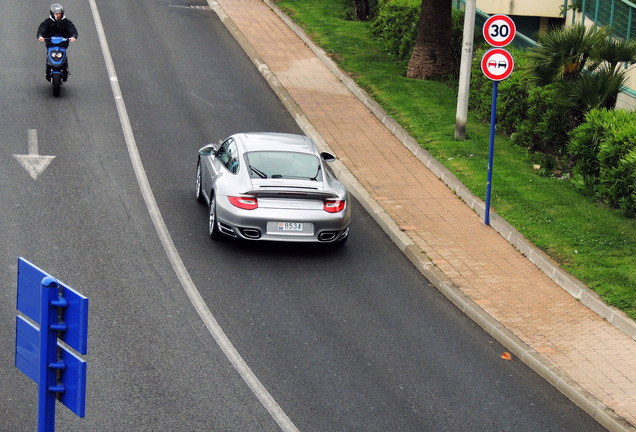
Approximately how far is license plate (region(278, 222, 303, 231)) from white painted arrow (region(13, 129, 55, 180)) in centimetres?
499

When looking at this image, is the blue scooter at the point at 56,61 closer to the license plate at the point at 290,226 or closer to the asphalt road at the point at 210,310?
the asphalt road at the point at 210,310

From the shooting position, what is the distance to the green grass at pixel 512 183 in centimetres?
1370

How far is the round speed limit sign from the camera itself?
16.2 m

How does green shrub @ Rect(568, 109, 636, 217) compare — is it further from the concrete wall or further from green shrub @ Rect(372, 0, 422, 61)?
the concrete wall

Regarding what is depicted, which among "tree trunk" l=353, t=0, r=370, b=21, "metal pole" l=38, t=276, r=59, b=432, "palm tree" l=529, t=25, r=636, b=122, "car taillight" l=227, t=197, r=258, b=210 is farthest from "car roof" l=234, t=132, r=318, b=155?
"tree trunk" l=353, t=0, r=370, b=21

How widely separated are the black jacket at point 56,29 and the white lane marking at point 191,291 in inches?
66.2

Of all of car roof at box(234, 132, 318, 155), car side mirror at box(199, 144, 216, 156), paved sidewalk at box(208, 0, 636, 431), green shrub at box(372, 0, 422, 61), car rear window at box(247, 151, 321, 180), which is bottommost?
paved sidewalk at box(208, 0, 636, 431)

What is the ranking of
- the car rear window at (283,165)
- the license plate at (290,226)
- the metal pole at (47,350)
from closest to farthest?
the metal pole at (47,350), the license plate at (290,226), the car rear window at (283,165)

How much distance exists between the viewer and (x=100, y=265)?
13164mm

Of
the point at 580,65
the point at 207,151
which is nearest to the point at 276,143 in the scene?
the point at 207,151

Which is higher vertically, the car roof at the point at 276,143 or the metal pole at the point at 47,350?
the metal pole at the point at 47,350

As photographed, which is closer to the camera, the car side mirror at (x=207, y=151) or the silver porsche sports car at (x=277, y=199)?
the silver porsche sports car at (x=277, y=199)

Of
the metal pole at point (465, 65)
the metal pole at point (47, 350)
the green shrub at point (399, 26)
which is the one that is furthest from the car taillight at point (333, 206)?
the green shrub at point (399, 26)

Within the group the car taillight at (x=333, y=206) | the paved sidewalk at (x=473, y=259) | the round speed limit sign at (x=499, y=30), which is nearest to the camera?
the paved sidewalk at (x=473, y=259)
